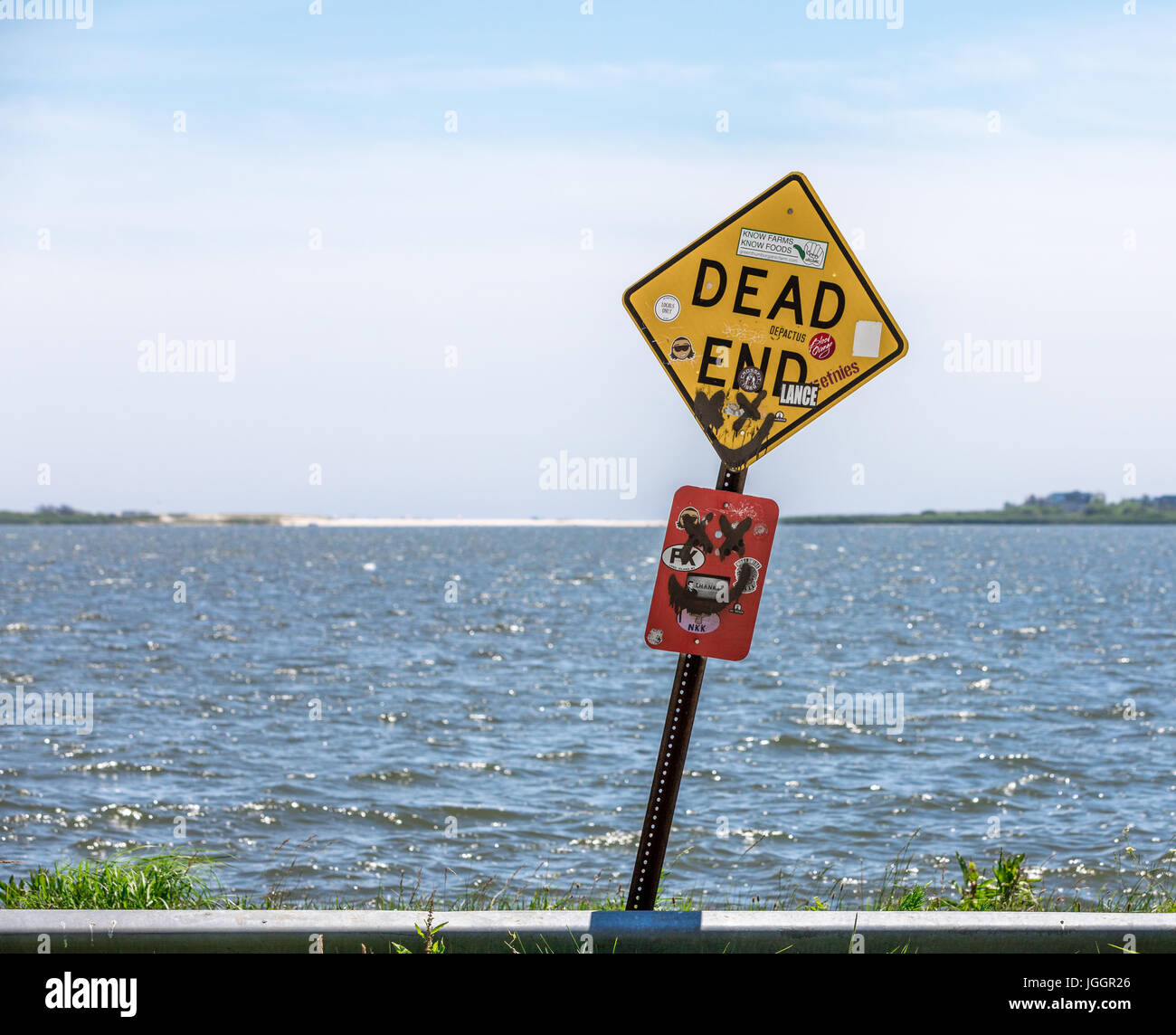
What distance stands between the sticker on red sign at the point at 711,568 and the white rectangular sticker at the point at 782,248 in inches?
36.5

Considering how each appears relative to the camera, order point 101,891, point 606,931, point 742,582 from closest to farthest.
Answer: point 606,931 < point 742,582 < point 101,891

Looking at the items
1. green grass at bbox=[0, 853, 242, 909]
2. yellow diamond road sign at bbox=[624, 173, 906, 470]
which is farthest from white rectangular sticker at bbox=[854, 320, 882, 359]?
green grass at bbox=[0, 853, 242, 909]

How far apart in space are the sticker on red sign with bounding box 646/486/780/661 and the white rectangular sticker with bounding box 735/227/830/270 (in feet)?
3.04

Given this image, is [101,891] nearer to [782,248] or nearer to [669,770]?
[669,770]

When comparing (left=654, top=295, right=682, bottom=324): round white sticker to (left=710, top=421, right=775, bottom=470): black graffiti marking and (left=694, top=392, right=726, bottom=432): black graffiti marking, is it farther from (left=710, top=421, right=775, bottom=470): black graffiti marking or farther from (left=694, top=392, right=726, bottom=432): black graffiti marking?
(left=710, top=421, right=775, bottom=470): black graffiti marking

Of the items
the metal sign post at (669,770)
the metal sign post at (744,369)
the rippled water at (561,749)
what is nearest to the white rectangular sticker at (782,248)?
the metal sign post at (744,369)

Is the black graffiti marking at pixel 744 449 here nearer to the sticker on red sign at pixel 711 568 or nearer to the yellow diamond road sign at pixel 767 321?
the yellow diamond road sign at pixel 767 321

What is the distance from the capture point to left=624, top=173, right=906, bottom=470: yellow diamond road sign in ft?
14.7

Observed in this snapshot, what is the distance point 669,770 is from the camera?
4527 millimetres

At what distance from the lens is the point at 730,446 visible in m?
4.51

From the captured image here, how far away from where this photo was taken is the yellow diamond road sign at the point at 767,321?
14.7 feet

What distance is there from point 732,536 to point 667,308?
0.93 metres

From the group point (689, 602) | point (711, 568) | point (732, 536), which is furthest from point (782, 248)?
point (689, 602)
